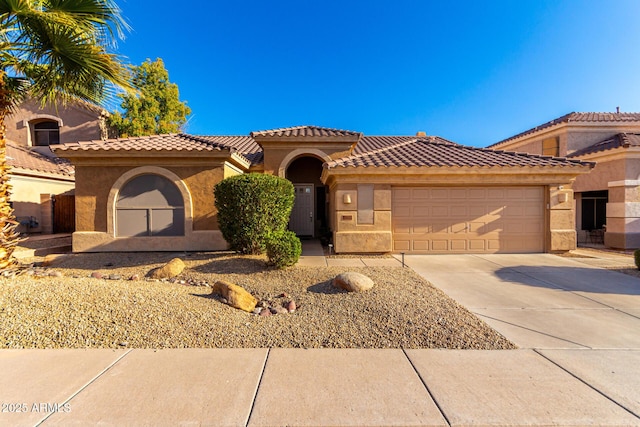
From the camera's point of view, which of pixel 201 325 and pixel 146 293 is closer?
pixel 201 325

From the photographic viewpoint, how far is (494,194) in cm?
992

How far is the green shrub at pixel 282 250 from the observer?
272 inches

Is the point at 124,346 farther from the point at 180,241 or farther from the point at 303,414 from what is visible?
the point at 180,241

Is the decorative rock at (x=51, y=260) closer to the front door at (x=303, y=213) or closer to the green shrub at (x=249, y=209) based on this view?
the green shrub at (x=249, y=209)

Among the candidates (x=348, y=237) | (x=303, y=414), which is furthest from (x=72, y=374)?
(x=348, y=237)

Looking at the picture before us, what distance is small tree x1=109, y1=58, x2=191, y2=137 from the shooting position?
17.4 meters

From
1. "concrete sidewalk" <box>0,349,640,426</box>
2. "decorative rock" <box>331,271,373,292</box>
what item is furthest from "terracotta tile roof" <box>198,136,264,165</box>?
"concrete sidewalk" <box>0,349,640,426</box>

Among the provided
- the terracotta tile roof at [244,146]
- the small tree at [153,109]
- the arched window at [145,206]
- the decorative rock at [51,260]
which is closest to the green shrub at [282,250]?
the arched window at [145,206]

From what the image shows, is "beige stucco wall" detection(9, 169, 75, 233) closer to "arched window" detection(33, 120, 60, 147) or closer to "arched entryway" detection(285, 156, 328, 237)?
"arched window" detection(33, 120, 60, 147)

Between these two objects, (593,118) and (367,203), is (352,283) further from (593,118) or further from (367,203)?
(593,118)

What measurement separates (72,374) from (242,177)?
5.81 m

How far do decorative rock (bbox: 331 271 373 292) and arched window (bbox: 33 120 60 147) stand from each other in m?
21.5

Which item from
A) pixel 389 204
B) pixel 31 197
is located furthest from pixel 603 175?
pixel 31 197

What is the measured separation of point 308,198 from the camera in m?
14.3
